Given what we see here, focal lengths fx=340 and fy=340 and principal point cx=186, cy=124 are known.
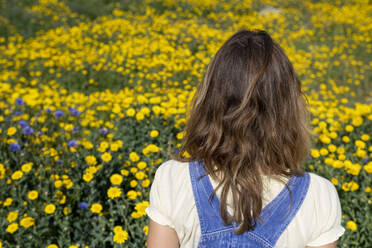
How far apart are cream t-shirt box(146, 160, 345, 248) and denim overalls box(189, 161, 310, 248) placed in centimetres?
2

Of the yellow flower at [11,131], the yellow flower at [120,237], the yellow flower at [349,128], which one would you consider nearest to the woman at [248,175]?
→ the yellow flower at [120,237]

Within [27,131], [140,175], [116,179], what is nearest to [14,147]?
[27,131]

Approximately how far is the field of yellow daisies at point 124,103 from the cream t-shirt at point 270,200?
0.38 metres

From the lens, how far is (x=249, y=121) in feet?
3.72

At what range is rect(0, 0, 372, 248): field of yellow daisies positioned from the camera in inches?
95.2

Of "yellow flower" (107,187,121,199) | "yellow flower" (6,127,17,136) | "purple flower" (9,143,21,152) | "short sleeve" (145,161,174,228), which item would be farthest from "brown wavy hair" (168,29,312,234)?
"yellow flower" (6,127,17,136)

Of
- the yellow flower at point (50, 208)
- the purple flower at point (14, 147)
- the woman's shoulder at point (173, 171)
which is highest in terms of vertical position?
the woman's shoulder at point (173, 171)

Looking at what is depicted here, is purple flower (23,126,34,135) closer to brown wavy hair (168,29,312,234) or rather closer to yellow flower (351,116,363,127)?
brown wavy hair (168,29,312,234)

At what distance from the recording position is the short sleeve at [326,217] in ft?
3.58

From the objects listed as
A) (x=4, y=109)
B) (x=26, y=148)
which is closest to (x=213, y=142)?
(x=26, y=148)

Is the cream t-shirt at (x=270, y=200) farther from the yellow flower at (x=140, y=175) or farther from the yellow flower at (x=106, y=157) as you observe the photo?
the yellow flower at (x=106, y=157)

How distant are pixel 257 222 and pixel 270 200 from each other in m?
0.08

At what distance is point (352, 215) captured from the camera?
242 centimetres

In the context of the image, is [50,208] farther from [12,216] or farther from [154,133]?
[154,133]
